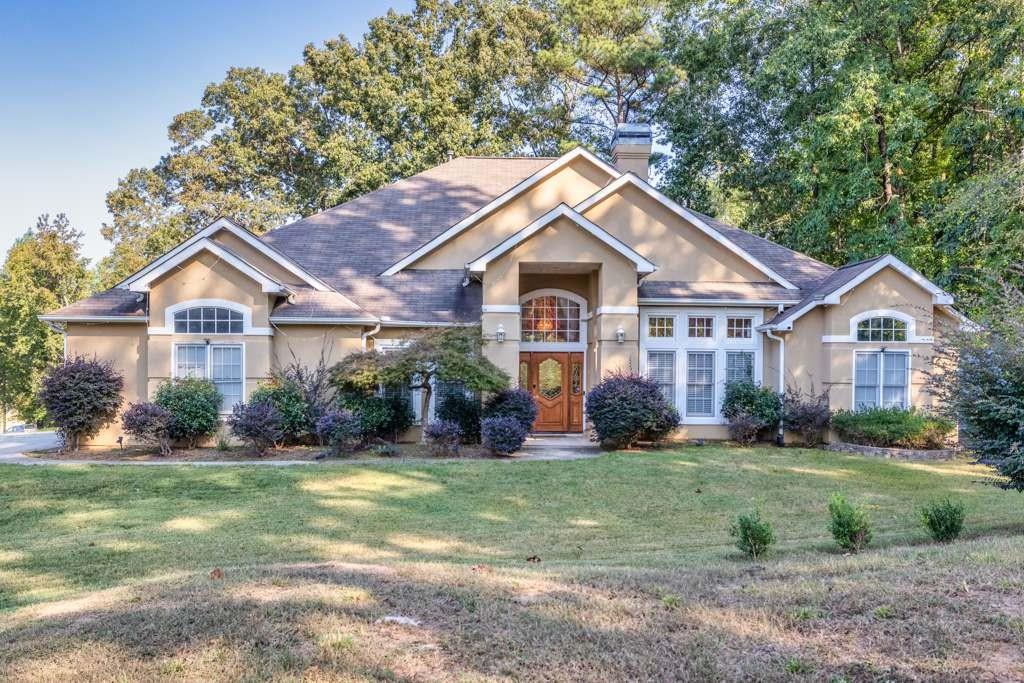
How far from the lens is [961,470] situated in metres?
12.7

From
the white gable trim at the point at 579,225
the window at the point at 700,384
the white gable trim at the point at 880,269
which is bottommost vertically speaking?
the window at the point at 700,384

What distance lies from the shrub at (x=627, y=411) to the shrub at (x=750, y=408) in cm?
184

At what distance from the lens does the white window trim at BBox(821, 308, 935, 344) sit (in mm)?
15773

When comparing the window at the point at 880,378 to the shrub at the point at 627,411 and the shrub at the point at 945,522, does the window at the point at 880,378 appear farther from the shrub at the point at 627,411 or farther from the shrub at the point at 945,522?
the shrub at the point at 945,522

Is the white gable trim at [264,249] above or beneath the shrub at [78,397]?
above

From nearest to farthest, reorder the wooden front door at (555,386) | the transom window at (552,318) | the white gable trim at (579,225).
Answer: the white gable trim at (579,225)
the wooden front door at (555,386)
the transom window at (552,318)

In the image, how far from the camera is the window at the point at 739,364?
1677 centimetres

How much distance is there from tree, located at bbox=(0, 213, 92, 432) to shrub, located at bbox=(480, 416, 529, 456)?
22389 mm

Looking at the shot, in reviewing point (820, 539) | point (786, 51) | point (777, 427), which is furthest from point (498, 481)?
point (786, 51)

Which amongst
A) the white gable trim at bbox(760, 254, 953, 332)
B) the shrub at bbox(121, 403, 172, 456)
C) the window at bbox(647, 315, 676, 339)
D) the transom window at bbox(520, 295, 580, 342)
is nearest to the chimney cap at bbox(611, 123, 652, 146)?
the transom window at bbox(520, 295, 580, 342)

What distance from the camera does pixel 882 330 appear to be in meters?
15.9

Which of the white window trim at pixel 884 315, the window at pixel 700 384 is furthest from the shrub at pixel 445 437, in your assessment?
the white window trim at pixel 884 315

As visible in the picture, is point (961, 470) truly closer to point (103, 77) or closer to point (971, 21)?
point (971, 21)

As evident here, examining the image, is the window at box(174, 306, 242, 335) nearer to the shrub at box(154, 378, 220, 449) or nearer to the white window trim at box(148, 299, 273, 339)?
the white window trim at box(148, 299, 273, 339)
